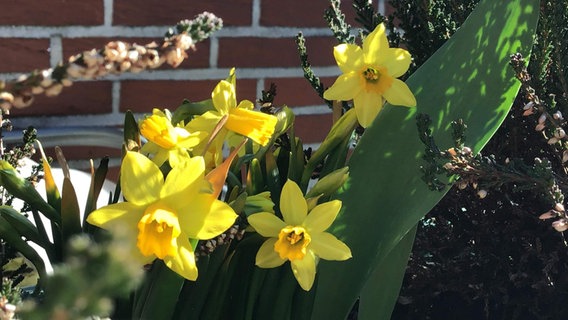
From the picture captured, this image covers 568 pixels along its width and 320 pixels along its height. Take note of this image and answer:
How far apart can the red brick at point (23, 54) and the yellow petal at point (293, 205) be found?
86 centimetres

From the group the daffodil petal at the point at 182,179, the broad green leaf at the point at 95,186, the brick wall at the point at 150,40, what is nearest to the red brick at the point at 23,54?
the brick wall at the point at 150,40

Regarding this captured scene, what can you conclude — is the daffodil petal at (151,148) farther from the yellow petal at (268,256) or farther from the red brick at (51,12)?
the red brick at (51,12)

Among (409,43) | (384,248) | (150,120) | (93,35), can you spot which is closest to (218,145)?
(150,120)

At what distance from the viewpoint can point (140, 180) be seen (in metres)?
0.47

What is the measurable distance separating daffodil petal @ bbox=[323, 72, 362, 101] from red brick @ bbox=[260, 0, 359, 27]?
884mm

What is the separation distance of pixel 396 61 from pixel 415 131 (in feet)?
0.23

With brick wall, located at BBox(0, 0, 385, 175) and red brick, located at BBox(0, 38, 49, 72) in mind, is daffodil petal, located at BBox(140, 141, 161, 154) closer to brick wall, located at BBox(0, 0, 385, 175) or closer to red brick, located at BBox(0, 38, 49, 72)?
brick wall, located at BBox(0, 0, 385, 175)

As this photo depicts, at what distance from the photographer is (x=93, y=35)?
51.5 inches

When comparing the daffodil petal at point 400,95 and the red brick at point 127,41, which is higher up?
the daffodil petal at point 400,95

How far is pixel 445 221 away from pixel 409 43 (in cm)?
A: 22

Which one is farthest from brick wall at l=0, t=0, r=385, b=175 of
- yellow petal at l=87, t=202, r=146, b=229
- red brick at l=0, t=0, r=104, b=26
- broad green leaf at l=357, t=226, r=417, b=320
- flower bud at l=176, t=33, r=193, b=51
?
flower bud at l=176, t=33, r=193, b=51

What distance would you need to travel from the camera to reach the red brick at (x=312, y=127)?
158 cm

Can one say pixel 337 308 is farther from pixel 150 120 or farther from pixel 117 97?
pixel 117 97

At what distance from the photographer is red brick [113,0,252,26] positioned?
1334mm
